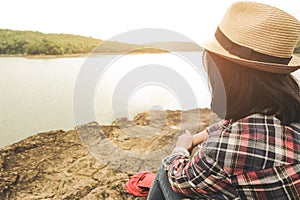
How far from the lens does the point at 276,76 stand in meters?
0.72

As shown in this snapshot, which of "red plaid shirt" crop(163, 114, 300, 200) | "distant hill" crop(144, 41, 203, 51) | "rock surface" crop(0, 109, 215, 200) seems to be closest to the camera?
"red plaid shirt" crop(163, 114, 300, 200)

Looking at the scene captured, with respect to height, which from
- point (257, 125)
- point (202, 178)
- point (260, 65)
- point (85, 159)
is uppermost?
point (260, 65)

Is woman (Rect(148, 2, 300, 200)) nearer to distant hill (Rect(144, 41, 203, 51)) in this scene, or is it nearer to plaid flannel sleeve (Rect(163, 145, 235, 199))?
plaid flannel sleeve (Rect(163, 145, 235, 199))

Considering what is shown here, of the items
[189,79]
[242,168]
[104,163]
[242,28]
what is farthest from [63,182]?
[242,28]

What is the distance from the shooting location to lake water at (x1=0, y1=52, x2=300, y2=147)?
1.41m

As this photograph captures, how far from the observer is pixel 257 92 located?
705 millimetres

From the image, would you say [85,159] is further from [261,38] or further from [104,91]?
[261,38]

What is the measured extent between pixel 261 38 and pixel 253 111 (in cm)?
20

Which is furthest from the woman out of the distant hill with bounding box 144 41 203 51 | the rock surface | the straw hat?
the rock surface

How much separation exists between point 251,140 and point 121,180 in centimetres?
116

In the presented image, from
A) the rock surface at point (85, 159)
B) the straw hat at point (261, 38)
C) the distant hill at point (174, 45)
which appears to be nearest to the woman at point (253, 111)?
the straw hat at point (261, 38)

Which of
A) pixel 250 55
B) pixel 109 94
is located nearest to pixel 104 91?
pixel 109 94

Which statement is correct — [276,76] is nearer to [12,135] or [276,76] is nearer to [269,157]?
[269,157]

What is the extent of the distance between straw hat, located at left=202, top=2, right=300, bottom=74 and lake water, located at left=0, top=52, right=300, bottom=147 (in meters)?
0.22
